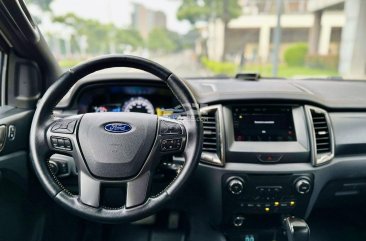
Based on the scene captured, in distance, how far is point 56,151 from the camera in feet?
4.69

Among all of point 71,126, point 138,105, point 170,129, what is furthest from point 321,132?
point 71,126

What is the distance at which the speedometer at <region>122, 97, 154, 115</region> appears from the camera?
84.9 inches

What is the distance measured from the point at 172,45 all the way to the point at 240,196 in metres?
2.47

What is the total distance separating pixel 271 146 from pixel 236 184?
0.30m

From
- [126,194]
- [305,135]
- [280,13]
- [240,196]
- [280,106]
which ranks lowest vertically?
[240,196]

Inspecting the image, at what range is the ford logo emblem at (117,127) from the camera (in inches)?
56.7

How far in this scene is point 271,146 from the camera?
1890 millimetres

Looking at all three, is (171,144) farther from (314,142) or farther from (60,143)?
(314,142)

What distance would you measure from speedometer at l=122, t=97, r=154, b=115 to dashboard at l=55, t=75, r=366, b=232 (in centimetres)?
3

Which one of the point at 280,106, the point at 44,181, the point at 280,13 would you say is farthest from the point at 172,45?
the point at 44,181

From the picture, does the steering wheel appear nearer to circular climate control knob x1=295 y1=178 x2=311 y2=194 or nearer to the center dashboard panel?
the center dashboard panel

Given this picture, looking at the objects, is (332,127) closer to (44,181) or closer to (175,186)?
(175,186)

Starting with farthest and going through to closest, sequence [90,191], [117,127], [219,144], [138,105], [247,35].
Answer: [247,35] → [138,105] → [219,144] → [117,127] → [90,191]

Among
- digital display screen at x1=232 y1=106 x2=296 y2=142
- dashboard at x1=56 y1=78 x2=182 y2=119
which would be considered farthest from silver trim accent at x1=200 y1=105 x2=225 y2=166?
dashboard at x1=56 y1=78 x2=182 y2=119
